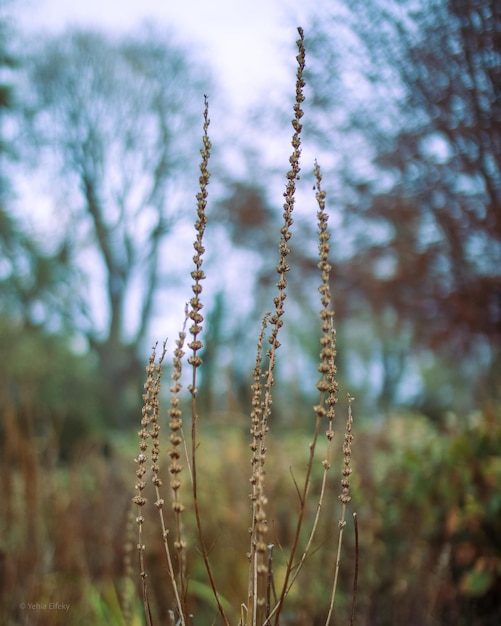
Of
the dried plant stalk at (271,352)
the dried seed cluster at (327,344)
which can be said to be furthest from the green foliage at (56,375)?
the dried seed cluster at (327,344)

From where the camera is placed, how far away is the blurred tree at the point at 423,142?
6.91 ft

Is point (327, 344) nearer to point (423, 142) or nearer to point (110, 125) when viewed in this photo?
point (423, 142)

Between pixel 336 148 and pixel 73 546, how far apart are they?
7.25 feet

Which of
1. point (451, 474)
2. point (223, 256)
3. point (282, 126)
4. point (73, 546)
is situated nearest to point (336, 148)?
point (282, 126)

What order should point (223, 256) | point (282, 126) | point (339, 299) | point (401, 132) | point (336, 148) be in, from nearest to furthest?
point (401, 132) < point (336, 148) < point (282, 126) < point (339, 299) < point (223, 256)

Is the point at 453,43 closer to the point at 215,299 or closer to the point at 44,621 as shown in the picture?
the point at 44,621

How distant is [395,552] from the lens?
3012 mm

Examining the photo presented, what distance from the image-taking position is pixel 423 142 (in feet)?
8.52

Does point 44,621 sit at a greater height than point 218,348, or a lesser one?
A: lesser

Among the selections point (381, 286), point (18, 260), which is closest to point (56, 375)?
point (18, 260)

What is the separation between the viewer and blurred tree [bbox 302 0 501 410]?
2.11m

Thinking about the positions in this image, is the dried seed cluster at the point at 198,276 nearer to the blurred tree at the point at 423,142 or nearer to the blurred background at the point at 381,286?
the blurred background at the point at 381,286

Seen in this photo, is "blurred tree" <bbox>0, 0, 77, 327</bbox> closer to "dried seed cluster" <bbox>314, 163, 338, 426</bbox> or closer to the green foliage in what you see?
the green foliage

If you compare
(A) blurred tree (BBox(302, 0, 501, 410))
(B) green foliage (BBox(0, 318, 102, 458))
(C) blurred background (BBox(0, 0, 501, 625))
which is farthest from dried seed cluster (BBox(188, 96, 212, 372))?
(B) green foliage (BBox(0, 318, 102, 458))
